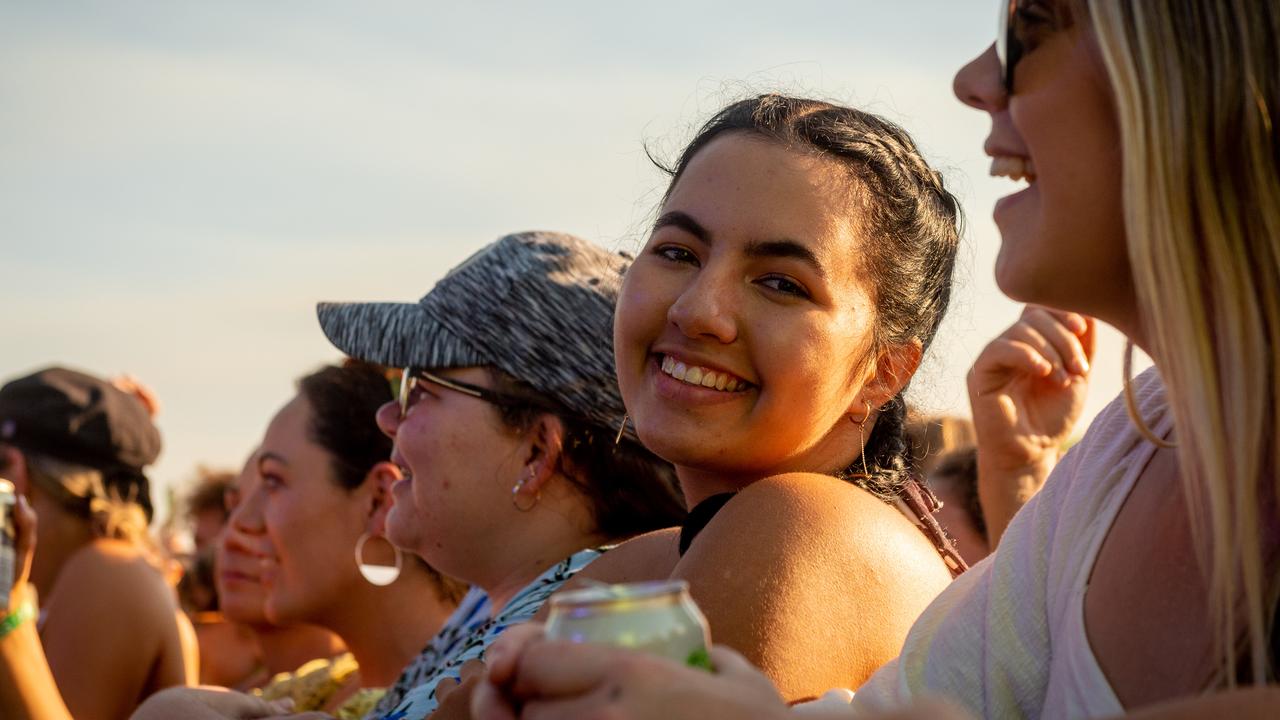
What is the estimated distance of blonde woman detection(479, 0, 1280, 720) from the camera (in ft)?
4.58

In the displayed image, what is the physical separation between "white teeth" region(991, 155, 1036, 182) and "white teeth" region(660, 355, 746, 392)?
0.79 metres

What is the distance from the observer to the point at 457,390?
3.51 m

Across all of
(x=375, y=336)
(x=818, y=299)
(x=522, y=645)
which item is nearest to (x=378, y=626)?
(x=375, y=336)

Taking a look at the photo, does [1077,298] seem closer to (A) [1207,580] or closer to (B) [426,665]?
(A) [1207,580]

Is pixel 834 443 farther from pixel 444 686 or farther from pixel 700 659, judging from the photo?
pixel 700 659

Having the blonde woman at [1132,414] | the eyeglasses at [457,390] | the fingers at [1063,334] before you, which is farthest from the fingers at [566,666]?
the fingers at [1063,334]

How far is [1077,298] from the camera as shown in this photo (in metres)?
1.78

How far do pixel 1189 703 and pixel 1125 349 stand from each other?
752 millimetres

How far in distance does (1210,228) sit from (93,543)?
197 inches

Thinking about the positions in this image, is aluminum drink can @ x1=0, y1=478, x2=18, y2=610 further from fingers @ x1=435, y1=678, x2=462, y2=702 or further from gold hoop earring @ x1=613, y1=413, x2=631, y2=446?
gold hoop earring @ x1=613, y1=413, x2=631, y2=446

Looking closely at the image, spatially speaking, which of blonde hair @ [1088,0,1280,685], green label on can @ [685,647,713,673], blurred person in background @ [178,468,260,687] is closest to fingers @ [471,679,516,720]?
green label on can @ [685,647,713,673]

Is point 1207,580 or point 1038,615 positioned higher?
point 1207,580

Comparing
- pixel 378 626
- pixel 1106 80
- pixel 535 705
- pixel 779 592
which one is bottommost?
pixel 378 626

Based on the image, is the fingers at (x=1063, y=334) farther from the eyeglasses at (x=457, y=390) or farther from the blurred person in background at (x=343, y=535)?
the blurred person in background at (x=343, y=535)
